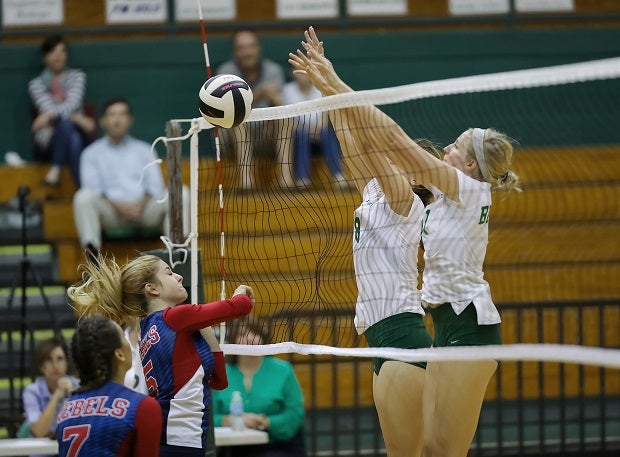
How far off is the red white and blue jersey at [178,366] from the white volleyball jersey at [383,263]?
0.65 metres

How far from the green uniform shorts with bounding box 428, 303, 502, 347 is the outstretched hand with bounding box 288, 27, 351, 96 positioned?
1245mm

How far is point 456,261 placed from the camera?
521 cm

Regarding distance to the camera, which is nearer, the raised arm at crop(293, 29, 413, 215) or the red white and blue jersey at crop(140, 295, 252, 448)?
the red white and blue jersey at crop(140, 295, 252, 448)

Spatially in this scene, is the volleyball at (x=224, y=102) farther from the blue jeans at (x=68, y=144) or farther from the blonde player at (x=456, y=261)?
the blue jeans at (x=68, y=144)

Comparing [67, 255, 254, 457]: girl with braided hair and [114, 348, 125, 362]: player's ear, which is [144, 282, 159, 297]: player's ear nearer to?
[67, 255, 254, 457]: girl with braided hair

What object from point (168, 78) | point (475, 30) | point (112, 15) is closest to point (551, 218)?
point (475, 30)

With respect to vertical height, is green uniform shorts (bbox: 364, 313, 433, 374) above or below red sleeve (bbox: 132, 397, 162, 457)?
above

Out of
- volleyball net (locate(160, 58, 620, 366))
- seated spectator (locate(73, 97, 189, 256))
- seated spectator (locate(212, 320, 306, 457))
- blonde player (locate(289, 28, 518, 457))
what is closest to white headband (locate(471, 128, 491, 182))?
blonde player (locate(289, 28, 518, 457))

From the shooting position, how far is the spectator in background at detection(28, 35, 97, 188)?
11156 millimetres

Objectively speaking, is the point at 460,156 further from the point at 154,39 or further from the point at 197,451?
the point at 154,39

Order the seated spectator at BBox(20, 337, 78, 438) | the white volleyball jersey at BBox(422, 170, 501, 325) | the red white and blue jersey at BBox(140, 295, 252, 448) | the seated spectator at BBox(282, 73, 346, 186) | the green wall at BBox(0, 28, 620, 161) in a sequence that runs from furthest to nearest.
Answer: the green wall at BBox(0, 28, 620, 161) < the seated spectator at BBox(282, 73, 346, 186) < the seated spectator at BBox(20, 337, 78, 438) < the white volleyball jersey at BBox(422, 170, 501, 325) < the red white and blue jersey at BBox(140, 295, 252, 448)

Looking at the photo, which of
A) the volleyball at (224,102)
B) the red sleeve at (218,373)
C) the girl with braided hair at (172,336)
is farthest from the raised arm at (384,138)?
the red sleeve at (218,373)

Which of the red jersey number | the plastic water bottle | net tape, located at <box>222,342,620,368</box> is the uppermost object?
net tape, located at <box>222,342,620,368</box>

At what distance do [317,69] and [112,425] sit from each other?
207cm
